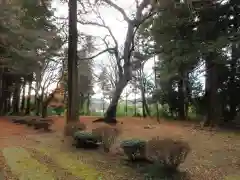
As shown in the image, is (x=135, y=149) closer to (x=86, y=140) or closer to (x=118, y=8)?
(x=86, y=140)

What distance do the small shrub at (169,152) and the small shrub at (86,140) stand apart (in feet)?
8.97

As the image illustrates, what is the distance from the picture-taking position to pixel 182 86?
21.0 metres

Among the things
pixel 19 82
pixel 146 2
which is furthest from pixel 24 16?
pixel 19 82

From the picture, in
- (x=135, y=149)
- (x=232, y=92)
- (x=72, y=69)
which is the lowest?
(x=135, y=149)

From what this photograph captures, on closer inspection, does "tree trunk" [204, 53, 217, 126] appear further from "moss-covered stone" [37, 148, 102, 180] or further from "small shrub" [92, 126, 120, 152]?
"moss-covered stone" [37, 148, 102, 180]

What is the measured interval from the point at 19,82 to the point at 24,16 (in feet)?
38.6

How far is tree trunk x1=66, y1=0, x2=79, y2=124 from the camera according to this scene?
11672mm

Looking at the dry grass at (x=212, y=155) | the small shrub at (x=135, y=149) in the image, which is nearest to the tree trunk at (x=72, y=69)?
the dry grass at (x=212, y=155)

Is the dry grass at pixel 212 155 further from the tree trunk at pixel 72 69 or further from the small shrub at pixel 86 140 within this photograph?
the tree trunk at pixel 72 69

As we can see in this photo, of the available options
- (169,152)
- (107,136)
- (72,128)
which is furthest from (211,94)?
(169,152)

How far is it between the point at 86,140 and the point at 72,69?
414 centimetres

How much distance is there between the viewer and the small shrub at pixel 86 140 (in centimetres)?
864

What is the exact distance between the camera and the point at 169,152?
242 inches

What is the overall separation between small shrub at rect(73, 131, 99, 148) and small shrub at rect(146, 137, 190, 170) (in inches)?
108
